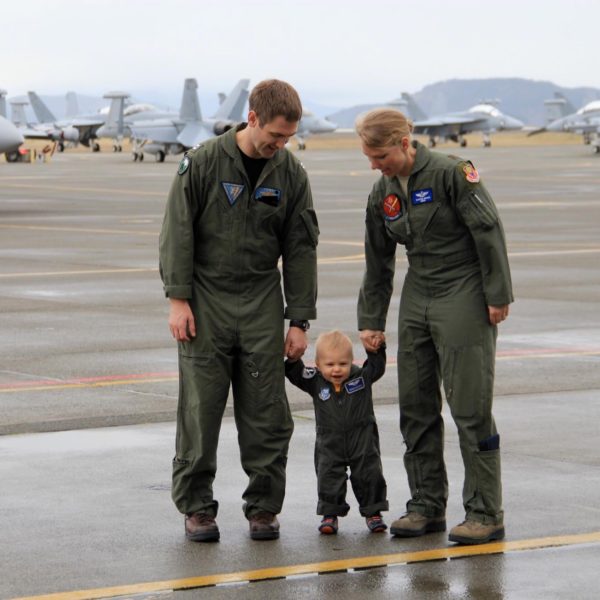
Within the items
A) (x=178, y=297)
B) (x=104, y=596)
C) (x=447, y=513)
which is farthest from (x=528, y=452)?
(x=104, y=596)

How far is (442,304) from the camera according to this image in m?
7.32

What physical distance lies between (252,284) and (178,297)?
37 cm

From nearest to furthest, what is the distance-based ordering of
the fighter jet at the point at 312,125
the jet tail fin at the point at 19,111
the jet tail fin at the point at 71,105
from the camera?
the fighter jet at the point at 312,125 → the jet tail fin at the point at 19,111 → the jet tail fin at the point at 71,105

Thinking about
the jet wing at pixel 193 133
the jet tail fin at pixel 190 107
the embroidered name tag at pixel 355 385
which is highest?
the embroidered name tag at pixel 355 385

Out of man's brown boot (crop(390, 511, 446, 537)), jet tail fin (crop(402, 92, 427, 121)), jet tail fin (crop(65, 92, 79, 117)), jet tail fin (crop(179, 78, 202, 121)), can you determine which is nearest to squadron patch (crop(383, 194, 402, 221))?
man's brown boot (crop(390, 511, 446, 537))

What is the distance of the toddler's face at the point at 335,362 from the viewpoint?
7520 mm

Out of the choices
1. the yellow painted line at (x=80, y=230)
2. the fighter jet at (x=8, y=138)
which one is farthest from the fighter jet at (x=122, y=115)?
the yellow painted line at (x=80, y=230)

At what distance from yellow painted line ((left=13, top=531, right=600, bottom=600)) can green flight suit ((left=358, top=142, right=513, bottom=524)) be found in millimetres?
209

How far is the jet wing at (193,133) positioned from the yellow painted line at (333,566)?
8469 cm

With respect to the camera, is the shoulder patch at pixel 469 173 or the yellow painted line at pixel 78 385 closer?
the shoulder patch at pixel 469 173

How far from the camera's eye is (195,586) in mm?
6465

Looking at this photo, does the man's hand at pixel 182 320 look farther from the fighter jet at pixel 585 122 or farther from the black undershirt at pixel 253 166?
the fighter jet at pixel 585 122

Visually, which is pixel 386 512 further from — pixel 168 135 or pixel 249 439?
pixel 168 135

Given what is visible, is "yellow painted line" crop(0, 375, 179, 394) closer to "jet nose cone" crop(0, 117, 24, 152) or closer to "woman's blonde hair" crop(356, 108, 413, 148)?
"woman's blonde hair" crop(356, 108, 413, 148)
